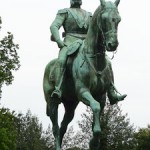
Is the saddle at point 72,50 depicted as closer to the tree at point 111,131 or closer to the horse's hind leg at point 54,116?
the horse's hind leg at point 54,116

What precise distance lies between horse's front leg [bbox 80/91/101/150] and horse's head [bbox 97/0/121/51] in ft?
3.50

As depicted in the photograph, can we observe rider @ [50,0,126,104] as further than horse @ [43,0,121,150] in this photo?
Yes

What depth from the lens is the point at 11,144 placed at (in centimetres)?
4341

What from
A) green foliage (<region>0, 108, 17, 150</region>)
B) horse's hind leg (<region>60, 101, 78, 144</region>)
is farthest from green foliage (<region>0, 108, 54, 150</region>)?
horse's hind leg (<region>60, 101, 78, 144</region>)

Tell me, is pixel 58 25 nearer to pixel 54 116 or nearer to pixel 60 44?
pixel 60 44

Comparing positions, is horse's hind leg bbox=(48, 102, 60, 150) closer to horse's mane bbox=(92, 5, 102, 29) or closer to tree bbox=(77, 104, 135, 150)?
horse's mane bbox=(92, 5, 102, 29)

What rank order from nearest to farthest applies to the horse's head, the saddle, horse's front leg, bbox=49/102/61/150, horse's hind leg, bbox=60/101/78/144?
the horse's head, the saddle, horse's front leg, bbox=49/102/61/150, horse's hind leg, bbox=60/101/78/144

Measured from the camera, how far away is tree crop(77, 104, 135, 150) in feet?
146

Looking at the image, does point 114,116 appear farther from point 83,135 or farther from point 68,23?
point 68,23

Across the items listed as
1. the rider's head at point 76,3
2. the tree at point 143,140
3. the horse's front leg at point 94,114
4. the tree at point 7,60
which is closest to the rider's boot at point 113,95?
the horse's front leg at point 94,114

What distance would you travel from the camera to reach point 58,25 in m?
14.4

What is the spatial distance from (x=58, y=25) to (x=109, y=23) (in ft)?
6.74

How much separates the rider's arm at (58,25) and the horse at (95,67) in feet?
1.81

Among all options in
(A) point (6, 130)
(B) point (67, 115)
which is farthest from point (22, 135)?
(B) point (67, 115)
